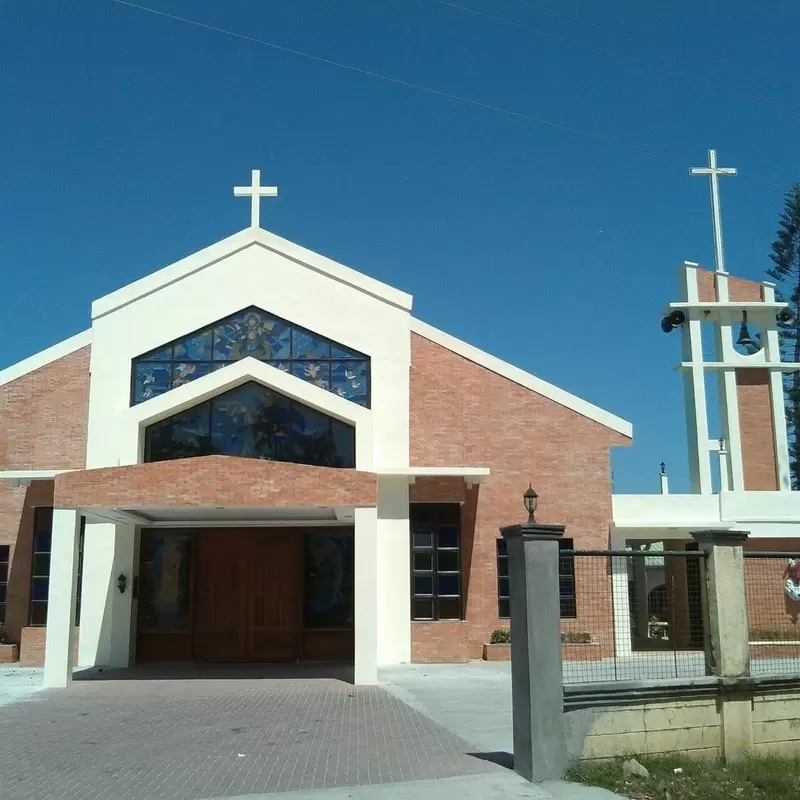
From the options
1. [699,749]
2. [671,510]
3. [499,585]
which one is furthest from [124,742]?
[671,510]

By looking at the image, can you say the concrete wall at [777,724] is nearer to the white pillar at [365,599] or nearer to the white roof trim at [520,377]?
the white pillar at [365,599]

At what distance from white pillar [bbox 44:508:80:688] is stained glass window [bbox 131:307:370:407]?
465 centimetres

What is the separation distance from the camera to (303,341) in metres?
20.4

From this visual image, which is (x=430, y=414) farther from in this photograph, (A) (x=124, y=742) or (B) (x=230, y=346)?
(A) (x=124, y=742)

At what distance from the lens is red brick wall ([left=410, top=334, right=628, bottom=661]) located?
1994 cm

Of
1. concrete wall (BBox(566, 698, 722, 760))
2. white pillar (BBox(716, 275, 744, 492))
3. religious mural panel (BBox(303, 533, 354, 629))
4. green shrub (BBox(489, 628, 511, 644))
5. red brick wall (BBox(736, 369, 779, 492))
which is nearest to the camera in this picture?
concrete wall (BBox(566, 698, 722, 760))

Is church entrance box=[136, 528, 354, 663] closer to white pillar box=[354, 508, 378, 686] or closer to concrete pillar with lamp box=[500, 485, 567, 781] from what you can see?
white pillar box=[354, 508, 378, 686]

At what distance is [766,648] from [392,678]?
7636 millimetres

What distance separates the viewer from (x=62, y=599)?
51.6 feet

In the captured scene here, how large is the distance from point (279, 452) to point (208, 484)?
3841 mm

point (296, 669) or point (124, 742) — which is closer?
point (124, 742)

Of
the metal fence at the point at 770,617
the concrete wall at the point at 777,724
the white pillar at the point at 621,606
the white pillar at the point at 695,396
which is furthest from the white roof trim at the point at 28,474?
the white pillar at the point at 695,396

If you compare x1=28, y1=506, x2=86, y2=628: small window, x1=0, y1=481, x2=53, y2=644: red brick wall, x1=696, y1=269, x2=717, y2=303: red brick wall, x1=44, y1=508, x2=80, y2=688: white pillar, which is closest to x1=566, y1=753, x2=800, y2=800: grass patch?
x1=44, y1=508, x2=80, y2=688: white pillar

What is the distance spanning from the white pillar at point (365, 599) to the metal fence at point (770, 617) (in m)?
6.64
